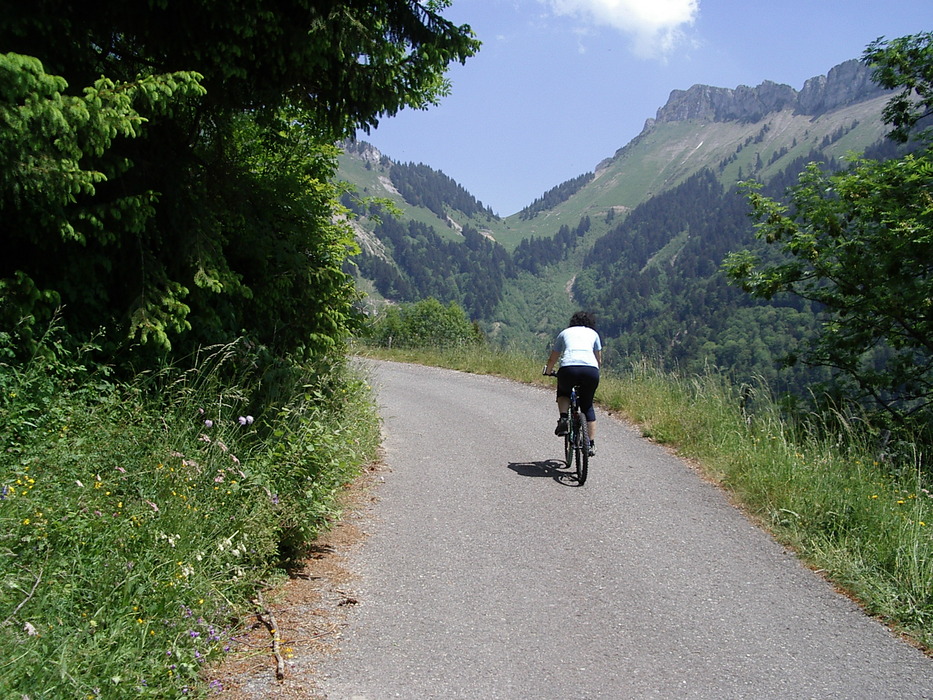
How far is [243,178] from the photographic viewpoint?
6.57 metres

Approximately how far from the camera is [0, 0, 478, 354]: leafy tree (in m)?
4.23

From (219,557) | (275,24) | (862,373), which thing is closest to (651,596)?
(219,557)

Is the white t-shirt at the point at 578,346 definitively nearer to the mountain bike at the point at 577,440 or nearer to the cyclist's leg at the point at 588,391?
the cyclist's leg at the point at 588,391

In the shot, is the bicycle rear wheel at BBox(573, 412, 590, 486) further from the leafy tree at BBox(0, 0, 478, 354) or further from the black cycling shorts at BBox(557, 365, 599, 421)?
the leafy tree at BBox(0, 0, 478, 354)

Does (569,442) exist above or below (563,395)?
below

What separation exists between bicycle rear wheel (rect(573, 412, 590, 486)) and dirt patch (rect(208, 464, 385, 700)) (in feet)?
9.33

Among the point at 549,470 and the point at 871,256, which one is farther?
the point at 871,256

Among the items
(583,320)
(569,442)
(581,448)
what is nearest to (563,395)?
(569,442)

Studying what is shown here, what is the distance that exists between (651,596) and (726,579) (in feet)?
2.46

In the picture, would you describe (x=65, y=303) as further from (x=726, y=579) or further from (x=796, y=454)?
(x=796, y=454)

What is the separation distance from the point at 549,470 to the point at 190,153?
509 centimetres

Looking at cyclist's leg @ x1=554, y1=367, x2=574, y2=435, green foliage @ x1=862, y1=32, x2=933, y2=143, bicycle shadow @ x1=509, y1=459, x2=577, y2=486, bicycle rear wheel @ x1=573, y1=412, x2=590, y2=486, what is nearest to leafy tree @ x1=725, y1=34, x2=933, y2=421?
green foliage @ x1=862, y1=32, x2=933, y2=143

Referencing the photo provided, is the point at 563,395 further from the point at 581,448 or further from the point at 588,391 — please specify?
the point at 581,448

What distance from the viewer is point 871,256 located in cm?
1091
